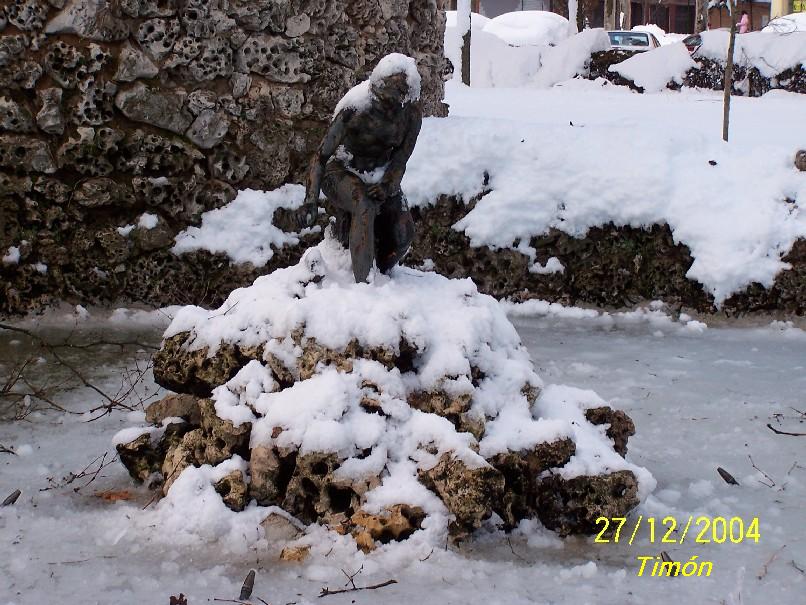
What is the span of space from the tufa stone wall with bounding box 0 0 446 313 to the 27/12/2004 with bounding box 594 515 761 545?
5.12 metres

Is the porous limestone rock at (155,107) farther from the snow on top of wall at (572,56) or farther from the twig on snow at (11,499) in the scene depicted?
the snow on top of wall at (572,56)

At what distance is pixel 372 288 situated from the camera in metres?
4.54

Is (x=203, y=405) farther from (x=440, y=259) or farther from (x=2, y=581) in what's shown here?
(x=440, y=259)

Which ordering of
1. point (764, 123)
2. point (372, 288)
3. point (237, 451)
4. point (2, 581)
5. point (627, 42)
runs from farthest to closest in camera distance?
point (627, 42), point (764, 123), point (372, 288), point (237, 451), point (2, 581)

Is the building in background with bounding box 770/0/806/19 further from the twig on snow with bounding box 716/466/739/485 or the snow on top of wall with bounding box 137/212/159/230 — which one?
the twig on snow with bounding box 716/466/739/485

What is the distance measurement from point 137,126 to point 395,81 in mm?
4259

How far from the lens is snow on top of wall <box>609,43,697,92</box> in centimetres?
1769

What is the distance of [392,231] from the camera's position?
4.83 m

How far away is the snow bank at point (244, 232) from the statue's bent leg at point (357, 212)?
3566 mm

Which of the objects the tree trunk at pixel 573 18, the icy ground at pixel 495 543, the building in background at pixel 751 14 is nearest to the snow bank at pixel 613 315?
the icy ground at pixel 495 543

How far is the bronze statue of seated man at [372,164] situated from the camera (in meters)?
4.50

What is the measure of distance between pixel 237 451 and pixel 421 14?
6751 millimetres

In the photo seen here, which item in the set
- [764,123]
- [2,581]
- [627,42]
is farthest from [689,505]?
[627,42]

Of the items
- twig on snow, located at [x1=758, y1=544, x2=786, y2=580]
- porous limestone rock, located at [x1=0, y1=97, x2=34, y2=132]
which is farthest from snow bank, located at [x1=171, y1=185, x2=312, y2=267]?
twig on snow, located at [x1=758, y1=544, x2=786, y2=580]
